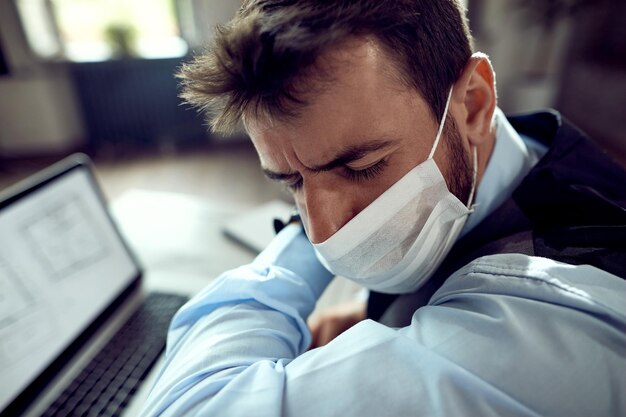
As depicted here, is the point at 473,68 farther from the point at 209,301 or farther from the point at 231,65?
the point at 209,301

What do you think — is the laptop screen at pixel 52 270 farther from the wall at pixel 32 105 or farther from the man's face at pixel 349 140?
the wall at pixel 32 105

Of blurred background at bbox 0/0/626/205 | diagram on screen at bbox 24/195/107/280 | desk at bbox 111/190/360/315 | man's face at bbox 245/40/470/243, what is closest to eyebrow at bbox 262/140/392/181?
man's face at bbox 245/40/470/243

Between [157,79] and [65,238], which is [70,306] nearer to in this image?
[65,238]

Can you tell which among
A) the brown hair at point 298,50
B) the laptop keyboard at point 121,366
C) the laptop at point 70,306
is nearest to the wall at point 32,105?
the laptop at point 70,306

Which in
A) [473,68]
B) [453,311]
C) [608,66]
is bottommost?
[608,66]

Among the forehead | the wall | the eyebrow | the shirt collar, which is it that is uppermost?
the forehead

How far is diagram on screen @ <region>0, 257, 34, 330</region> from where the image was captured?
2.38ft

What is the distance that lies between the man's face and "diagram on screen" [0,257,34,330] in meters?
0.50

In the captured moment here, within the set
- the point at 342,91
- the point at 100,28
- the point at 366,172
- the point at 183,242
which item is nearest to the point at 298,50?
the point at 342,91

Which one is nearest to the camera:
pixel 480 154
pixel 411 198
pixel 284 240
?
pixel 411 198

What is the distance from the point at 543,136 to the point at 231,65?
0.71m

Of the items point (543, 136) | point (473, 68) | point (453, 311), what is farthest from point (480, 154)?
point (453, 311)

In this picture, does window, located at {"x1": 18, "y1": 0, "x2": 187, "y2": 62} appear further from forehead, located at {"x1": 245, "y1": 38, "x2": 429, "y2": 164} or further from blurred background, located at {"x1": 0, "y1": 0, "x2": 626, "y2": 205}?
forehead, located at {"x1": 245, "y1": 38, "x2": 429, "y2": 164}

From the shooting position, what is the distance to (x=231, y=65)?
0.62 meters
